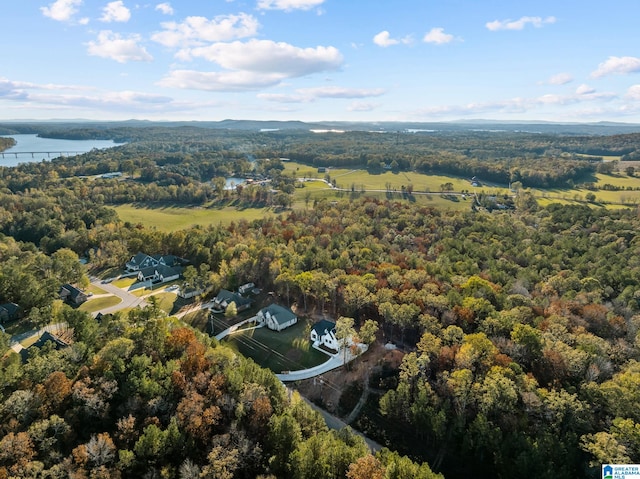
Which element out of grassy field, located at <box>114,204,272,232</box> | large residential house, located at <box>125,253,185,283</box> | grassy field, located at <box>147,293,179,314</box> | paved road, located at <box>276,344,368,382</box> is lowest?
paved road, located at <box>276,344,368,382</box>

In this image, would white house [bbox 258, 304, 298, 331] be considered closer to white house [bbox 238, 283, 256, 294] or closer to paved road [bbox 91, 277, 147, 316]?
white house [bbox 238, 283, 256, 294]

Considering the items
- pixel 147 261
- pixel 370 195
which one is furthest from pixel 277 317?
pixel 370 195

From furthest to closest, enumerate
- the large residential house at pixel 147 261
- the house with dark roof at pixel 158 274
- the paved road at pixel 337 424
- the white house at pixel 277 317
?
the large residential house at pixel 147 261
the house with dark roof at pixel 158 274
the white house at pixel 277 317
the paved road at pixel 337 424

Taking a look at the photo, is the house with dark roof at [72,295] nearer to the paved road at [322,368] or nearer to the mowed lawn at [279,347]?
the mowed lawn at [279,347]

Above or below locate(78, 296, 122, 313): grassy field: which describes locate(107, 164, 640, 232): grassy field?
above

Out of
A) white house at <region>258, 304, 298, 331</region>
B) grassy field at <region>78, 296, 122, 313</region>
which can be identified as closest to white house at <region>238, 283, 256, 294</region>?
white house at <region>258, 304, 298, 331</region>

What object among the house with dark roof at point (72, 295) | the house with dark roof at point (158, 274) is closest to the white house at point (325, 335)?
the house with dark roof at point (158, 274)
